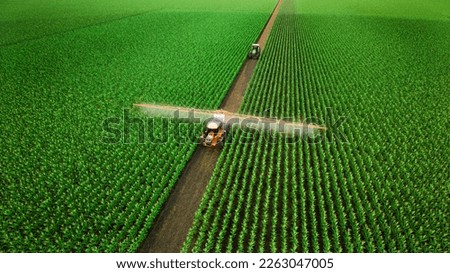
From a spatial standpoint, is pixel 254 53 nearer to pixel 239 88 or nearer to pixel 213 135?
pixel 239 88

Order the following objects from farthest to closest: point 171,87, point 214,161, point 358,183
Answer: point 171,87 < point 214,161 < point 358,183

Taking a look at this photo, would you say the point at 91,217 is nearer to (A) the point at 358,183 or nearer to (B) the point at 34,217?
(B) the point at 34,217

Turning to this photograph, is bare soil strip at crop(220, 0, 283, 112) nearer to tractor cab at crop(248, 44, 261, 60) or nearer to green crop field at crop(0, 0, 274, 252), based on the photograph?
tractor cab at crop(248, 44, 261, 60)

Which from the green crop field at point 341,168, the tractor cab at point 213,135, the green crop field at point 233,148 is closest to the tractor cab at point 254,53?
the green crop field at point 233,148

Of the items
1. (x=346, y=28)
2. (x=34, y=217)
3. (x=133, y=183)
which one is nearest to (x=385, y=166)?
(x=133, y=183)

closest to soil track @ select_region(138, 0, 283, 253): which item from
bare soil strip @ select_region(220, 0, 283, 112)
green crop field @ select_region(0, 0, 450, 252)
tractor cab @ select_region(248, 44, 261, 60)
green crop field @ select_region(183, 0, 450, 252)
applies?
green crop field @ select_region(0, 0, 450, 252)

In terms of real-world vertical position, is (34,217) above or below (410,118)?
below
